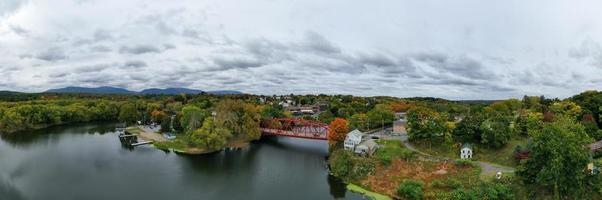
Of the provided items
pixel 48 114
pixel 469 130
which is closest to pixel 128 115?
pixel 48 114

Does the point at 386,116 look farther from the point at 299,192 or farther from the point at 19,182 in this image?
the point at 19,182

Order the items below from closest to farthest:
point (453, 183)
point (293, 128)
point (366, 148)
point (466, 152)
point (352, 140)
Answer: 1. point (453, 183)
2. point (466, 152)
3. point (366, 148)
4. point (352, 140)
5. point (293, 128)

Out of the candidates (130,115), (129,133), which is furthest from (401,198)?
(130,115)

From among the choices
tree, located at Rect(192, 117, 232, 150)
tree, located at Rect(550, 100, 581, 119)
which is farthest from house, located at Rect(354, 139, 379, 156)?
tree, located at Rect(550, 100, 581, 119)

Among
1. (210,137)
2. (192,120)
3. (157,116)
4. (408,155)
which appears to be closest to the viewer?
(408,155)

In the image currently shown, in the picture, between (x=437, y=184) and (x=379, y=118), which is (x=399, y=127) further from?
(x=437, y=184)

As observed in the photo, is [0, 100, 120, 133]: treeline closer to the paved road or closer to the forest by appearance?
the forest

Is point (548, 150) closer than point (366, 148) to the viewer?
Yes

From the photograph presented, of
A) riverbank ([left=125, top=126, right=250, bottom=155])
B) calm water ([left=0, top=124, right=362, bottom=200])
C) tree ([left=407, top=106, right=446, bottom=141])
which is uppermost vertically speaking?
tree ([left=407, top=106, right=446, bottom=141])
